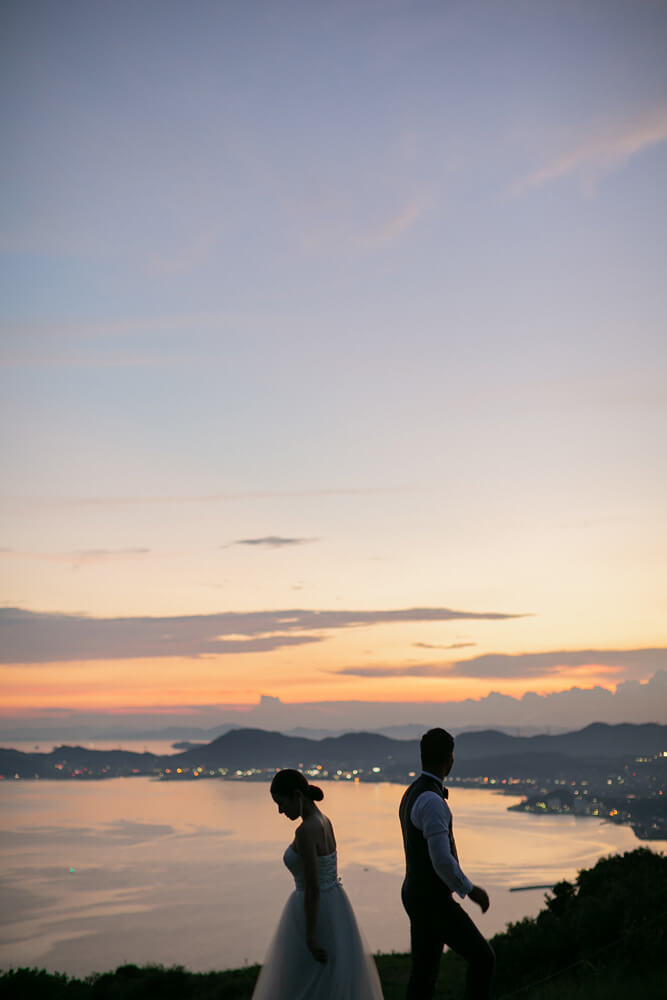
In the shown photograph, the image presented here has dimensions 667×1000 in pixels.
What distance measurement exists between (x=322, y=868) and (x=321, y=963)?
0.58 metres

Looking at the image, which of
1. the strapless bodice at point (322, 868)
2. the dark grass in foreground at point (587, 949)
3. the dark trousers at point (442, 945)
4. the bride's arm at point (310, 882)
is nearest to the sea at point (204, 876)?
the dark grass in foreground at point (587, 949)

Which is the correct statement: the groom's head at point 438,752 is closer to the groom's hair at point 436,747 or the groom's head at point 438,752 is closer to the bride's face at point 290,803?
the groom's hair at point 436,747

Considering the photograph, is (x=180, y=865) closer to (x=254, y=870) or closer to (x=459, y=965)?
(x=254, y=870)

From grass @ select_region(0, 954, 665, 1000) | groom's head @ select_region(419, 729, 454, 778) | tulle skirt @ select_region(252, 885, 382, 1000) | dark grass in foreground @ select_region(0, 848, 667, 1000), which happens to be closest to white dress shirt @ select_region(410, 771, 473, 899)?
groom's head @ select_region(419, 729, 454, 778)

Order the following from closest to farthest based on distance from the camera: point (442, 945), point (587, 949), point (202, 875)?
point (442, 945)
point (587, 949)
point (202, 875)

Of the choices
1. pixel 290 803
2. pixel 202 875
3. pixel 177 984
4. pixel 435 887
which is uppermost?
pixel 290 803

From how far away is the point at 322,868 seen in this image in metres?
5.18

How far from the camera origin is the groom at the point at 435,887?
15.7 ft

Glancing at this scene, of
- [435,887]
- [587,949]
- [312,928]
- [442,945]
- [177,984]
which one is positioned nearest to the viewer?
[442,945]

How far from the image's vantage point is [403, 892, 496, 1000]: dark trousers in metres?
4.79

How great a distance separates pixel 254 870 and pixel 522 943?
11264 centimetres

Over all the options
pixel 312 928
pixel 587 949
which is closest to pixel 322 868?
pixel 312 928

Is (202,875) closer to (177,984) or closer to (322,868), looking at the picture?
(177,984)

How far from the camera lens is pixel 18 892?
102 metres
